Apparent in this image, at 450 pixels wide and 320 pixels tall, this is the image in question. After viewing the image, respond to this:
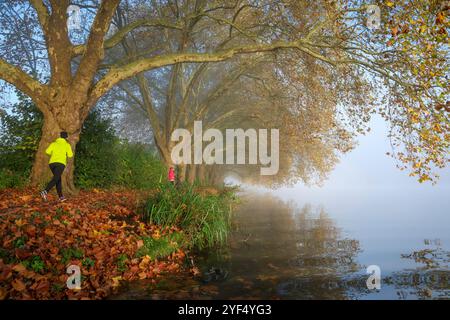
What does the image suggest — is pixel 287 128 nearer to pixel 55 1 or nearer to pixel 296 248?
pixel 296 248

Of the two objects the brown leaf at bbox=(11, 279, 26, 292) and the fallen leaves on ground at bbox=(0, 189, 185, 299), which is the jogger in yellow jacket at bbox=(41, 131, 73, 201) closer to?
the fallen leaves on ground at bbox=(0, 189, 185, 299)

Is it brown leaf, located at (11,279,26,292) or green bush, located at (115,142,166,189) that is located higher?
green bush, located at (115,142,166,189)

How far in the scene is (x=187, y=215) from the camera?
33.1 feet

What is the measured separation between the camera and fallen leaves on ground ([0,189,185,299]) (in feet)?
17.4

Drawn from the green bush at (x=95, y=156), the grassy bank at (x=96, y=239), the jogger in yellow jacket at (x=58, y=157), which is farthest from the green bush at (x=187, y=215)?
the green bush at (x=95, y=156)

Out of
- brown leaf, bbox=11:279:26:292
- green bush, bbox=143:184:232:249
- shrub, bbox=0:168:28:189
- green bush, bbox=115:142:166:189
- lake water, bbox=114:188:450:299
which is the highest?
green bush, bbox=115:142:166:189

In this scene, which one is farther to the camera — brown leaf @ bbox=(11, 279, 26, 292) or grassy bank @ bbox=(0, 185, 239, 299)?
grassy bank @ bbox=(0, 185, 239, 299)

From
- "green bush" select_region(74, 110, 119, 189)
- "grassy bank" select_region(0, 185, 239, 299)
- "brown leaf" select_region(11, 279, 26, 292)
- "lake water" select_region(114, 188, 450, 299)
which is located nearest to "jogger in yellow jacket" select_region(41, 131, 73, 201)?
"grassy bank" select_region(0, 185, 239, 299)

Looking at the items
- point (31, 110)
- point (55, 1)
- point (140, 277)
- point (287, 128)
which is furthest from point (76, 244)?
point (287, 128)

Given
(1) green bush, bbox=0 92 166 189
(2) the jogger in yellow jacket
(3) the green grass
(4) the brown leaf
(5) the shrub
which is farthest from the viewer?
(1) green bush, bbox=0 92 166 189

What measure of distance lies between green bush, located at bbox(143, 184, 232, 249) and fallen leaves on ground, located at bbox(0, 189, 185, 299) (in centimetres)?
41
